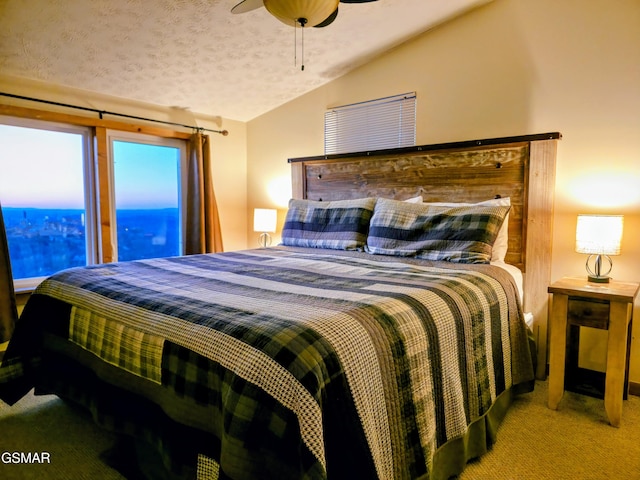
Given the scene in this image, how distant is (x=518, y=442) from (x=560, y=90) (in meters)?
2.10

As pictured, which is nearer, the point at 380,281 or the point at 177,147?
the point at 380,281

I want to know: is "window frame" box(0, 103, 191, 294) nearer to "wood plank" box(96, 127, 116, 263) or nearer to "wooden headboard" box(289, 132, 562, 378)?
"wood plank" box(96, 127, 116, 263)

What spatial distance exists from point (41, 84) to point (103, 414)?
2584 millimetres

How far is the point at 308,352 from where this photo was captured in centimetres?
104

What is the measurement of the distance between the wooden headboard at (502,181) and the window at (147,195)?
1.90 metres

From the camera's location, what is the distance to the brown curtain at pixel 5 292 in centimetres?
271

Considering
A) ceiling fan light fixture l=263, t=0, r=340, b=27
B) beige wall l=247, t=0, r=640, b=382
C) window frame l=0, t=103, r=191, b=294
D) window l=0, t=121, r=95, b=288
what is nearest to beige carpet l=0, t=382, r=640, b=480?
beige wall l=247, t=0, r=640, b=382

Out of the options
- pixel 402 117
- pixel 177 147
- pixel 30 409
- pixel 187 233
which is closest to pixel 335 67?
pixel 402 117

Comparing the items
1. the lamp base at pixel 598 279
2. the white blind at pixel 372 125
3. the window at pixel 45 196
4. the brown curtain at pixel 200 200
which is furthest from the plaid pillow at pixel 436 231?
the window at pixel 45 196

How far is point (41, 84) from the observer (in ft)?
9.66

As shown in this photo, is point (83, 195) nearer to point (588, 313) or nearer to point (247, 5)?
point (247, 5)

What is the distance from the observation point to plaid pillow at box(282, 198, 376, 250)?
289 centimetres

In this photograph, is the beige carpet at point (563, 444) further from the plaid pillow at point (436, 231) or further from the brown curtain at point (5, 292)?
the brown curtain at point (5, 292)

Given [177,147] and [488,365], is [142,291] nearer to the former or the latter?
A: [488,365]
